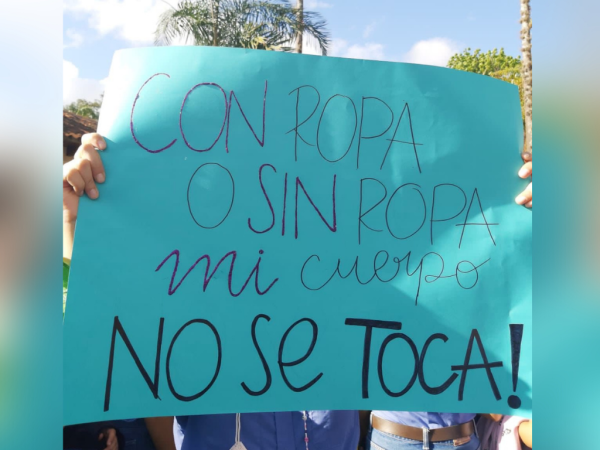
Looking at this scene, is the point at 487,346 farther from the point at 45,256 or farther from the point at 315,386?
the point at 45,256

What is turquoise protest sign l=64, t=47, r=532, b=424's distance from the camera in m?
1.28

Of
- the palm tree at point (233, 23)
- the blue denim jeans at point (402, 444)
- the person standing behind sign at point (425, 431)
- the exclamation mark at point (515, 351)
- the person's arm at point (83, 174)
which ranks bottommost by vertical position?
the blue denim jeans at point (402, 444)

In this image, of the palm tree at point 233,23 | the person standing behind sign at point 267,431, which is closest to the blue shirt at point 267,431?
the person standing behind sign at point 267,431

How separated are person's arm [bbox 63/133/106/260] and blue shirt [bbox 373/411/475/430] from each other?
1.14m

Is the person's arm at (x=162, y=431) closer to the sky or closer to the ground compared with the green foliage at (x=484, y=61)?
closer to the ground

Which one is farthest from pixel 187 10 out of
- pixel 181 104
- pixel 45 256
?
pixel 45 256

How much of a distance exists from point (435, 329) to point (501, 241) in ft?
1.02

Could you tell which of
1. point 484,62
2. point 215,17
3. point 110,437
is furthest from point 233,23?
point 484,62

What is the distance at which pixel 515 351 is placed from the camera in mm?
1395

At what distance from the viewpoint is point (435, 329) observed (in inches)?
54.4

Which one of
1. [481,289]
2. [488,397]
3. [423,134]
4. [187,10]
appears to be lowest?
[488,397]

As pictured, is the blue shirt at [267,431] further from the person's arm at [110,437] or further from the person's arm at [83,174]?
the person's arm at [83,174]

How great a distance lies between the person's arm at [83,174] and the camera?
1.24 metres

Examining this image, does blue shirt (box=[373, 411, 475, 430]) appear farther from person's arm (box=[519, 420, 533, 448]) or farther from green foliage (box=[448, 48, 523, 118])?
green foliage (box=[448, 48, 523, 118])
